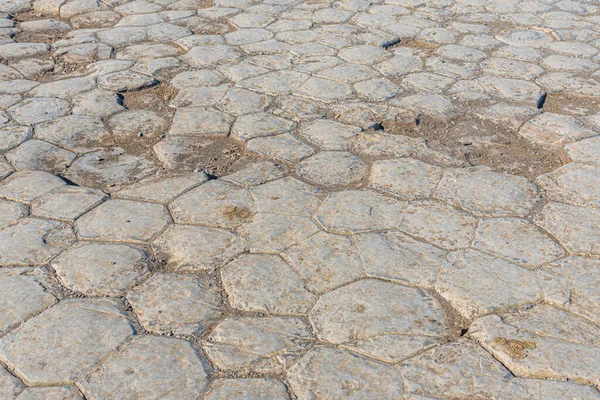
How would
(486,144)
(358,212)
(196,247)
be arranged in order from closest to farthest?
(196,247) → (358,212) → (486,144)

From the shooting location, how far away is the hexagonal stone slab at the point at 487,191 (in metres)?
2.80

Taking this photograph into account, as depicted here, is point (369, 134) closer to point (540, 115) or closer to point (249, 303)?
point (540, 115)

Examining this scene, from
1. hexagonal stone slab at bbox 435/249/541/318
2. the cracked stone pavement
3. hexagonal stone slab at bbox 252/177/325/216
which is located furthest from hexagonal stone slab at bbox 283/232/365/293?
hexagonal stone slab at bbox 435/249/541/318

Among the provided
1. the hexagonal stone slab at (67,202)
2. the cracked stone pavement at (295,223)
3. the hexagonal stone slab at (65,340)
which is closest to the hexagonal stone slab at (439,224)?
the cracked stone pavement at (295,223)

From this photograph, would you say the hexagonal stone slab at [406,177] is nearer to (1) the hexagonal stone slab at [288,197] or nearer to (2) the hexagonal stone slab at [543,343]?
(1) the hexagonal stone slab at [288,197]

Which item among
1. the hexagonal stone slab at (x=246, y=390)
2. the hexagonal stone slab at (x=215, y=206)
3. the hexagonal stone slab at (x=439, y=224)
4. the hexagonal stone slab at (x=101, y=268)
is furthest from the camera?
the hexagonal stone slab at (x=215, y=206)

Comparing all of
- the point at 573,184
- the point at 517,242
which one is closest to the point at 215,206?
the point at 517,242

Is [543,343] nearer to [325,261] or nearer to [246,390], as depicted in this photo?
[325,261]

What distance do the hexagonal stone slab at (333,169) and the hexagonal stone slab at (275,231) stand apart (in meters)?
0.33

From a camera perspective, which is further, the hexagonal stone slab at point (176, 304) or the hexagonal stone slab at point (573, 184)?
the hexagonal stone slab at point (573, 184)

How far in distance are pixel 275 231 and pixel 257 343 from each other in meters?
0.65

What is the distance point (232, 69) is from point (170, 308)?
225 cm

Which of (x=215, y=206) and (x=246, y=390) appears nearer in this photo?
(x=246, y=390)

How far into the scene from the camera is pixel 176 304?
2254mm
